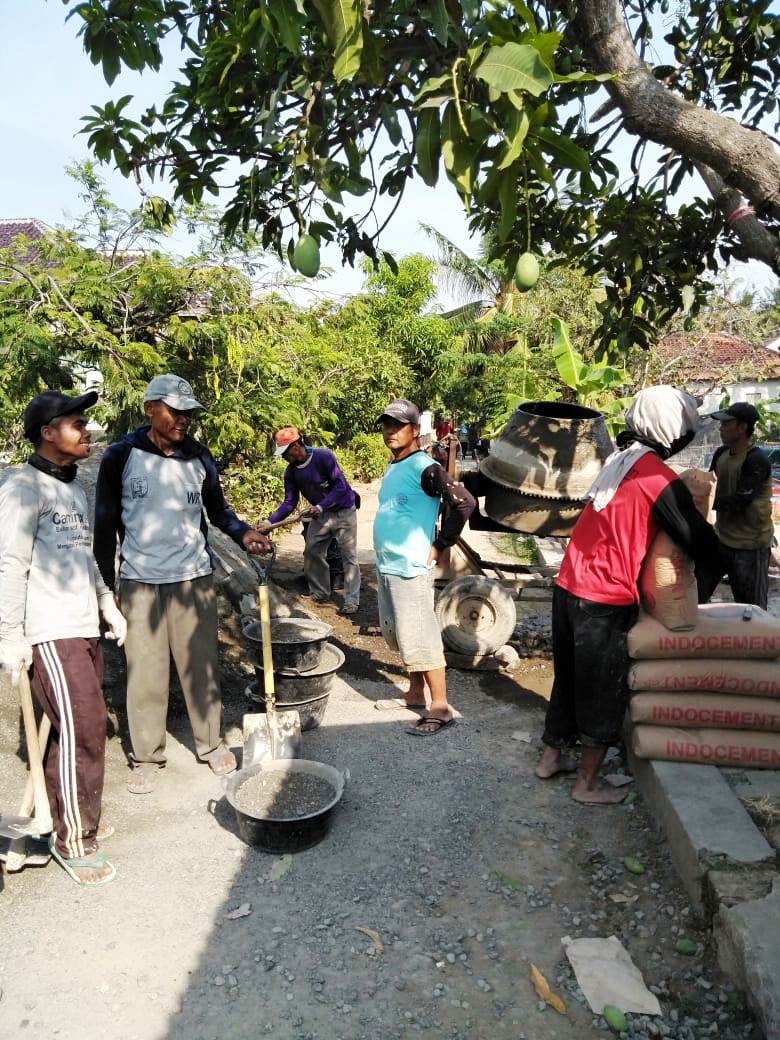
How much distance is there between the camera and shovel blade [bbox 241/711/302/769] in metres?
3.69

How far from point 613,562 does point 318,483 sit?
396 centimetres

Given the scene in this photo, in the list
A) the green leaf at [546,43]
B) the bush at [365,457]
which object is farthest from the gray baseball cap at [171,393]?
the bush at [365,457]

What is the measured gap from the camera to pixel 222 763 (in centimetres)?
388

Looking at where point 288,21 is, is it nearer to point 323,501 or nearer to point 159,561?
point 159,561

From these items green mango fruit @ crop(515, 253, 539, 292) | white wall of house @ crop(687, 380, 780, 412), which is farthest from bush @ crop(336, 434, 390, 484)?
green mango fruit @ crop(515, 253, 539, 292)

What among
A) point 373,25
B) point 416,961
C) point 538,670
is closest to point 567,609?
point 416,961

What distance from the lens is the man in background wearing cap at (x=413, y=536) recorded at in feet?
13.8

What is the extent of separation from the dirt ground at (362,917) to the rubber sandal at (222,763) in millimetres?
55

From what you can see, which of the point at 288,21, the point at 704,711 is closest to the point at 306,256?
the point at 288,21

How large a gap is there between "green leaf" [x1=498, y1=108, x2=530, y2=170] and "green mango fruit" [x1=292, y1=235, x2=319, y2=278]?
3.06 feet

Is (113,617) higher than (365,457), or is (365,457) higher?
(365,457)

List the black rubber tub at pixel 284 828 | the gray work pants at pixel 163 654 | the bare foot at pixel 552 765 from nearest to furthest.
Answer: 1. the black rubber tub at pixel 284 828
2. the gray work pants at pixel 163 654
3. the bare foot at pixel 552 765

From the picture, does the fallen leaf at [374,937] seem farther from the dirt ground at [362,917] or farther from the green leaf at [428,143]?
the green leaf at [428,143]

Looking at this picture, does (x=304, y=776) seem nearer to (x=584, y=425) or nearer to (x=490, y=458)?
(x=490, y=458)
